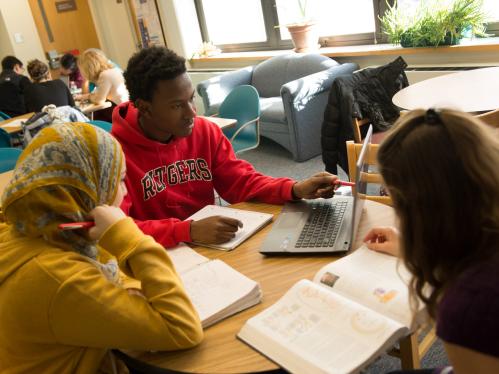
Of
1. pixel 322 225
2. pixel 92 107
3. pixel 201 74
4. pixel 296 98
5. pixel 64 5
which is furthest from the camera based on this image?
pixel 64 5

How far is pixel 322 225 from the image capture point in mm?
1448

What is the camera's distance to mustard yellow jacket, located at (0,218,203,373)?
979 millimetres

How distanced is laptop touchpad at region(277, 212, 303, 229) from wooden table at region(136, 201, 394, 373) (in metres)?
0.05

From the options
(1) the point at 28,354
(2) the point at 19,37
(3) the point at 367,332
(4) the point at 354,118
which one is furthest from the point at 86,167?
(2) the point at 19,37

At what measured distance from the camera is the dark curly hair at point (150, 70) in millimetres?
1744

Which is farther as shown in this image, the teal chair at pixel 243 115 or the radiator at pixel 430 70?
the radiator at pixel 430 70

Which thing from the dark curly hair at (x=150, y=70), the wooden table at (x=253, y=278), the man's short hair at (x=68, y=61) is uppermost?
the dark curly hair at (x=150, y=70)

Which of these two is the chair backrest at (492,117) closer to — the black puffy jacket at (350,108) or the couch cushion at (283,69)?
the black puffy jacket at (350,108)

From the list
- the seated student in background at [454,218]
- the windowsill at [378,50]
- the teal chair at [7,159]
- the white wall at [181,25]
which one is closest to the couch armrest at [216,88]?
the windowsill at [378,50]

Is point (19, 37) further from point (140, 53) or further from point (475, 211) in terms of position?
point (475, 211)

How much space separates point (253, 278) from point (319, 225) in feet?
0.94

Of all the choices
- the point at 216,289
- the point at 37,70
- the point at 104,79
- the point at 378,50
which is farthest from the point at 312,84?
the point at 216,289

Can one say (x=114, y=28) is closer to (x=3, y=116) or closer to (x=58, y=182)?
(x=3, y=116)

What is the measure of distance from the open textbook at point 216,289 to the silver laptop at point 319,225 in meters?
0.16
